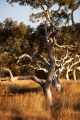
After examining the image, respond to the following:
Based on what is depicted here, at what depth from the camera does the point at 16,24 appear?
55.6ft

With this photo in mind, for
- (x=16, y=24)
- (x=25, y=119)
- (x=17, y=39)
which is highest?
(x=16, y=24)

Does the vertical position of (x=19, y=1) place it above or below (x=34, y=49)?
above

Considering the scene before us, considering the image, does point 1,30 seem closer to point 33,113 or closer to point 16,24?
point 16,24

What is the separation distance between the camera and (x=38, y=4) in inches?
581

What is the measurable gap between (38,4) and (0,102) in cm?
647

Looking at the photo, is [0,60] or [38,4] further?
[0,60]

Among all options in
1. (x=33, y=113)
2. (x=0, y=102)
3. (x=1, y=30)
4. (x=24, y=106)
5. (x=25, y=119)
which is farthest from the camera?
(x=1, y=30)

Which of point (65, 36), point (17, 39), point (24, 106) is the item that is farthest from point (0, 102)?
point (65, 36)

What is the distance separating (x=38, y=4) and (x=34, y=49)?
3.74 m

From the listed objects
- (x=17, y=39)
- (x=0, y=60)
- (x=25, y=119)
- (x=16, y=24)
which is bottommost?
(x=25, y=119)

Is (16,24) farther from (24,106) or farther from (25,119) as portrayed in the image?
(25,119)

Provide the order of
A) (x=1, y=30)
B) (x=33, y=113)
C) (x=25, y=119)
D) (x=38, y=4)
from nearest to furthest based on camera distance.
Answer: (x=25, y=119)
(x=33, y=113)
(x=38, y=4)
(x=1, y=30)

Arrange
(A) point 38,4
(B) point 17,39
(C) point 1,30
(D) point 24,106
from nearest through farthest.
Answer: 1. (D) point 24,106
2. (A) point 38,4
3. (B) point 17,39
4. (C) point 1,30

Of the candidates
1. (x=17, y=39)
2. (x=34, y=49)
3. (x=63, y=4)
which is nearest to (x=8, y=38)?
(x=17, y=39)
